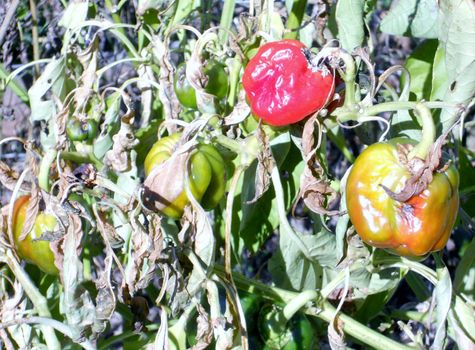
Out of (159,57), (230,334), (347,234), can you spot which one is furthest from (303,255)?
(159,57)

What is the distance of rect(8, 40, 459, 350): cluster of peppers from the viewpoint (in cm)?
80

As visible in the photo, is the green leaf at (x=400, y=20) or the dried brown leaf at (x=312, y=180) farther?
the green leaf at (x=400, y=20)

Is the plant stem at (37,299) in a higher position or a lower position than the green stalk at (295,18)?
lower

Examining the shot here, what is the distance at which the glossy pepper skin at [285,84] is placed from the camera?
853 millimetres

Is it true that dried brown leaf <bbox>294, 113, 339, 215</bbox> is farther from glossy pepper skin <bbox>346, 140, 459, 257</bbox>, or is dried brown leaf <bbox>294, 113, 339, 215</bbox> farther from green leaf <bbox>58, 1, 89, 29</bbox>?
green leaf <bbox>58, 1, 89, 29</bbox>

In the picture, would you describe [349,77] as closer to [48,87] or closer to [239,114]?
[239,114]

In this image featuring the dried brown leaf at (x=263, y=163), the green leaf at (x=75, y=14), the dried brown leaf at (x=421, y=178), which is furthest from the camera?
the green leaf at (x=75, y=14)

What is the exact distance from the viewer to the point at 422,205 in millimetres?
784

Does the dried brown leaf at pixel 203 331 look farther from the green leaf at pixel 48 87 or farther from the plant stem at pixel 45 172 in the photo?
the green leaf at pixel 48 87

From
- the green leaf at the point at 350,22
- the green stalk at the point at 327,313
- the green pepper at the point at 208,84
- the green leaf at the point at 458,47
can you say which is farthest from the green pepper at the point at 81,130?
the green leaf at the point at 458,47

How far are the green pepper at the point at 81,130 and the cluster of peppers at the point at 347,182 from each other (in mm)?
99

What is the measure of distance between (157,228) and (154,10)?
0.39 metres

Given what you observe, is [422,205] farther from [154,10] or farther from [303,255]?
[154,10]

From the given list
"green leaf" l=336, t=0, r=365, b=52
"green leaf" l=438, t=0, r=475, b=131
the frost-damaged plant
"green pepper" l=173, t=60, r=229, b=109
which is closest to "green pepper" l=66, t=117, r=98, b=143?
the frost-damaged plant
